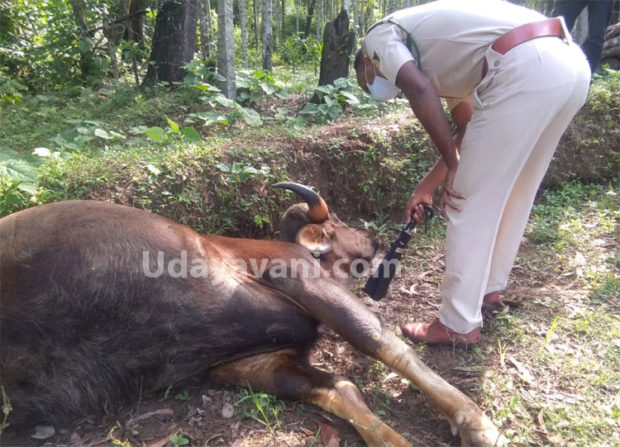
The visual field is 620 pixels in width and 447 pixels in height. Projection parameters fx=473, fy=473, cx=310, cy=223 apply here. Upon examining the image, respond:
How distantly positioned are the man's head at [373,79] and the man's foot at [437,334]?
5.55ft

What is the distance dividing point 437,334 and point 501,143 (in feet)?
4.53

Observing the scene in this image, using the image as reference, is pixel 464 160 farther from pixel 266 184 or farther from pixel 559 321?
pixel 266 184

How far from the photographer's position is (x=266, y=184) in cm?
468

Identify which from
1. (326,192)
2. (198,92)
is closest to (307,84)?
(198,92)

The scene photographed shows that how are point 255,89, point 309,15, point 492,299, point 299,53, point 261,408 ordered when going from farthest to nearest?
point 309,15, point 299,53, point 255,89, point 492,299, point 261,408

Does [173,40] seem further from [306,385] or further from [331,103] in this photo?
[306,385]

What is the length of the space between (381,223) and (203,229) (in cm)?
195

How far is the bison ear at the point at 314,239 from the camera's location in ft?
12.4

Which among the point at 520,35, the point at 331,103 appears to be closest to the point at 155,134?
the point at 331,103

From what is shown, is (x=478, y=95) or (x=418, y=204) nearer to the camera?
(x=478, y=95)

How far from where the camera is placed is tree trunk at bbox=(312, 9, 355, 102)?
23.6 feet

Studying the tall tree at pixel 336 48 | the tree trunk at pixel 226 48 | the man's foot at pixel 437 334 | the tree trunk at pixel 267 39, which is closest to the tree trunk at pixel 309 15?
the tree trunk at pixel 267 39

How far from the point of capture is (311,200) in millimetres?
3846

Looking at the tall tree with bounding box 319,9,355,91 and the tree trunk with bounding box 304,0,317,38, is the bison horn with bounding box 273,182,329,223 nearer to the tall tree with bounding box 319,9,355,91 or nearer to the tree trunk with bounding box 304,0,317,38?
the tall tree with bounding box 319,9,355,91
